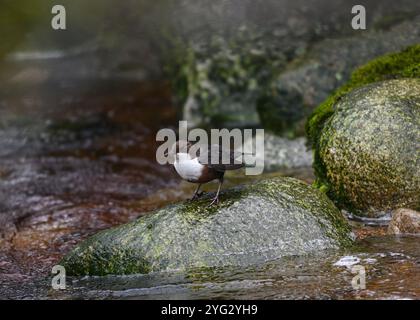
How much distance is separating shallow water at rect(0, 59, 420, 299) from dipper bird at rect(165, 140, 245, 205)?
0.87 m

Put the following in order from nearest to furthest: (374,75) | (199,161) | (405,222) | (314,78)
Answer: (199,161) < (405,222) < (374,75) < (314,78)

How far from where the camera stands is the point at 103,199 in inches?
340

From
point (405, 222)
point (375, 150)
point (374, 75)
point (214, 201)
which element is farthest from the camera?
point (374, 75)

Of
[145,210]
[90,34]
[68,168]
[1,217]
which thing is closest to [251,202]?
[145,210]

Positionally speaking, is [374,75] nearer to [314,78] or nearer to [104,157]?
[314,78]

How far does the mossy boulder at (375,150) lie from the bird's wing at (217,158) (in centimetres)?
134

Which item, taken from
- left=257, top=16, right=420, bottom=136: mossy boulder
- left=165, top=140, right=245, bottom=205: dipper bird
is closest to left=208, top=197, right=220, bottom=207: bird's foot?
left=165, top=140, right=245, bottom=205: dipper bird

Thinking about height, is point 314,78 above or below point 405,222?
above

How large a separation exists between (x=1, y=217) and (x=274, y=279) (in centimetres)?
447

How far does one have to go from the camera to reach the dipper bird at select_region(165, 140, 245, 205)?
543cm

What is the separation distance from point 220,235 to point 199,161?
2.16ft

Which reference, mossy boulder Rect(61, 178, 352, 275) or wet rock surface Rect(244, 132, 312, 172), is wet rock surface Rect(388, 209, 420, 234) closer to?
mossy boulder Rect(61, 178, 352, 275)

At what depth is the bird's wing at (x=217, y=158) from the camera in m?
5.46

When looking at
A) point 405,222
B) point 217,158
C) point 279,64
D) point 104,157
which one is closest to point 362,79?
point 405,222
